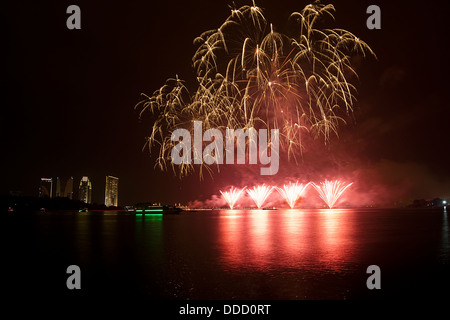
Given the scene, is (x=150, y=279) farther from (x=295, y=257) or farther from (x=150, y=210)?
(x=150, y=210)

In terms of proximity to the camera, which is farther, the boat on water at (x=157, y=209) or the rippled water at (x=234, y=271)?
the boat on water at (x=157, y=209)

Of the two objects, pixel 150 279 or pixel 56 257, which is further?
pixel 56 257

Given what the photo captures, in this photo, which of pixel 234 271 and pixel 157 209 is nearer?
pixel 234 271

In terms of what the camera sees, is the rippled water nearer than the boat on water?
Yes

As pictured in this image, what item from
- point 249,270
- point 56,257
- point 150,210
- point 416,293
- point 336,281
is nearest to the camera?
point 416,293
